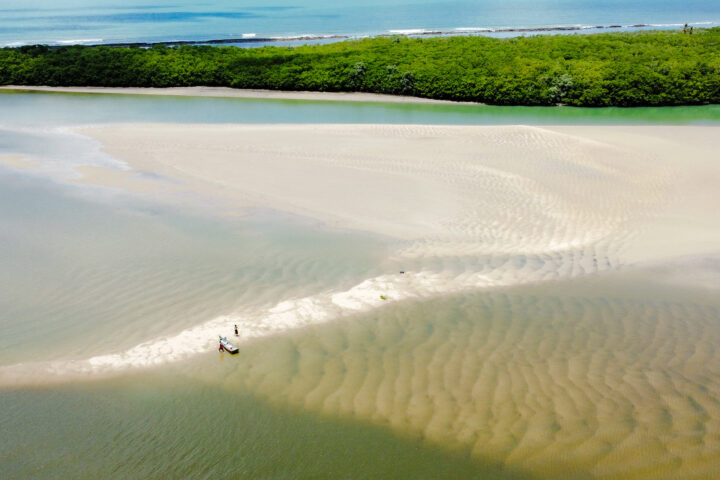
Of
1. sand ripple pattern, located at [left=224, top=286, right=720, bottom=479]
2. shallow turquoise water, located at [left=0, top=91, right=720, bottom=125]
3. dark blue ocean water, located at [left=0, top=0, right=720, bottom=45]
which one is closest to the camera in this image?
sand ripple pattern, located at [left=224, top=286, right=720, bottom=479]

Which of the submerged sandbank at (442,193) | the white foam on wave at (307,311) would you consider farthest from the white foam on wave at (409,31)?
the white foam on wave at (307,311)

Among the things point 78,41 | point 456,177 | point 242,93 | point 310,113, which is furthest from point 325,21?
point 456,177

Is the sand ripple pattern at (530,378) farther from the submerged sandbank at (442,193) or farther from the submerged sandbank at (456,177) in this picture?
the submerged sandbank at (456,177)

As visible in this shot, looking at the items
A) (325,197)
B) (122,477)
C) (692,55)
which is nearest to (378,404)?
(122,477)

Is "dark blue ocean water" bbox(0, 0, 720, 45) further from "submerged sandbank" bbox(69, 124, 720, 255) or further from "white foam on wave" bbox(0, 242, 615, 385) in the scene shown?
"white foam on wave" bbox(0, 242, 615, 385)

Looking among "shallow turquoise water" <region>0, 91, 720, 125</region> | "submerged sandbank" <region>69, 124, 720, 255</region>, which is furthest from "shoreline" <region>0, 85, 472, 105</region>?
"submerged sandbank" <region>69, 124, 720, 255</region>

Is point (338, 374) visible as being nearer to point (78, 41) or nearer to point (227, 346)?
point (227, 346)

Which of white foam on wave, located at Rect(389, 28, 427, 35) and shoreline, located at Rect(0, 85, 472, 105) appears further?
white foam on wave, located at Rect(389, 28, 427, 35)
